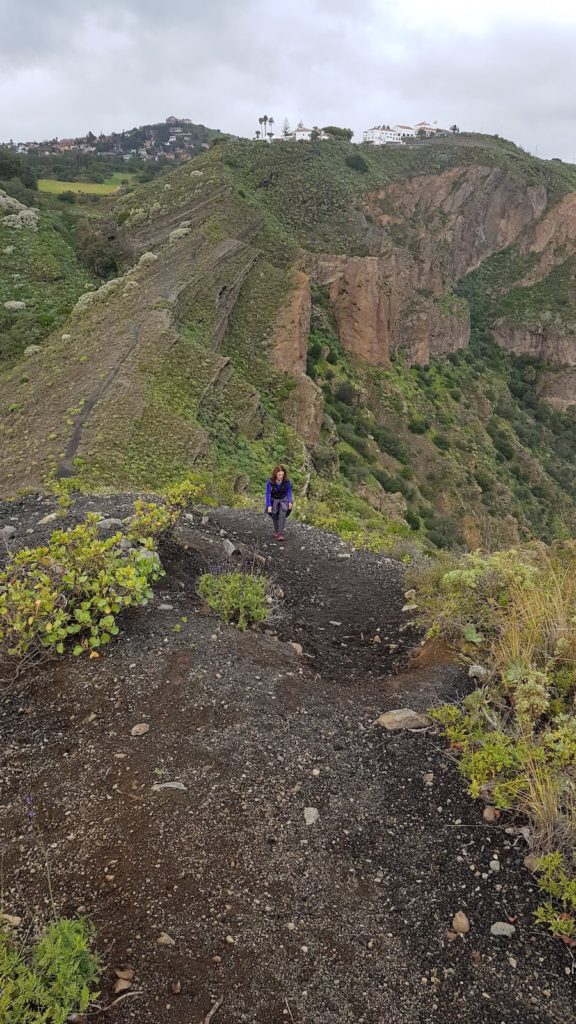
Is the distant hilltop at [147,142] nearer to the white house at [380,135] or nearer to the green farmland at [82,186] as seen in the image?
the white house at [380,135]

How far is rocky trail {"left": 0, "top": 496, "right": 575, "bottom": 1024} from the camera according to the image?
7.20ft

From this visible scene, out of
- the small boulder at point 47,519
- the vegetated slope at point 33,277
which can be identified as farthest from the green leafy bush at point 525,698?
the vegetated slope at point 33,277

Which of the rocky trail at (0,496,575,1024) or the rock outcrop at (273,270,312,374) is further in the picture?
the rock outcrop at (273,270,312,374)

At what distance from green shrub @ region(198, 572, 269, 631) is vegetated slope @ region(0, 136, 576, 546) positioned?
139 inches

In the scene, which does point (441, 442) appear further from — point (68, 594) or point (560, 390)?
point (68, 594)

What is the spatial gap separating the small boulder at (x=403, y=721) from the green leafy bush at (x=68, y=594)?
1945 mm

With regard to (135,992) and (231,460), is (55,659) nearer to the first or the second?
(135,992)

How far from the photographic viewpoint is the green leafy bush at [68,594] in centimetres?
390

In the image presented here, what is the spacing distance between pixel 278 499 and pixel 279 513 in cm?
21

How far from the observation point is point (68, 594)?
425 centimetres

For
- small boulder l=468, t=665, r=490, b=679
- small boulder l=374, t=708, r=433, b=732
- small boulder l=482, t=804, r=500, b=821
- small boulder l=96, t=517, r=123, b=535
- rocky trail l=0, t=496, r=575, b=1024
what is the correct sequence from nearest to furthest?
rocky trail l=0, t=496, r=575, b=1024, small boulder l=482, t=804, r=500, b=821, small boulder l=374, t=708, r=433, b=732, small boulder l=468, t=665, r=490, b=679, small boulder l=96, t=517, r=123, b=535

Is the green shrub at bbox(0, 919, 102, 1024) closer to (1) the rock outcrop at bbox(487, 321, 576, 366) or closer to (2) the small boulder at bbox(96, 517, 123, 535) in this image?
(2) the small boulder at bbox(96, 517, 123, 535)

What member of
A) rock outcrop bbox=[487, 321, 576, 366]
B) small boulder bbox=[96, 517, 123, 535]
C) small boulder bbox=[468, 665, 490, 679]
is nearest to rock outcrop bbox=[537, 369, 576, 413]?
rock outcrop bbox=[487, 321, 576, 366]

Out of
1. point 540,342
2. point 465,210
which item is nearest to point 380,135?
point 465,210
